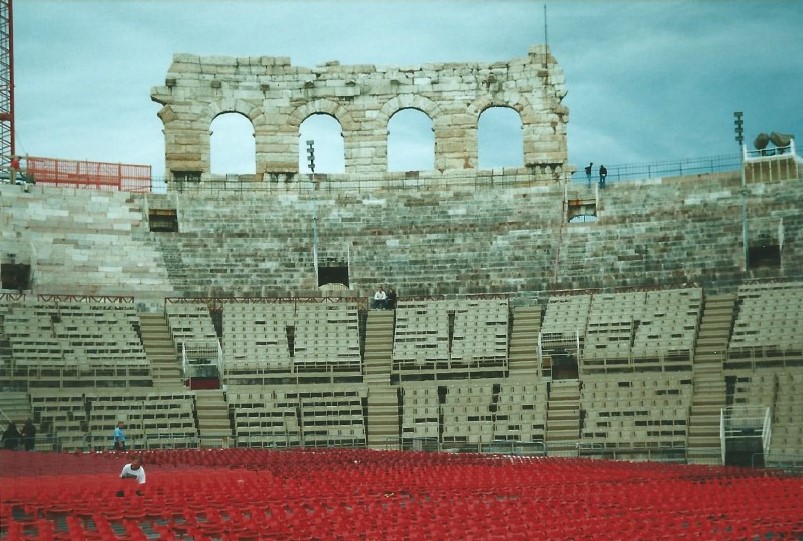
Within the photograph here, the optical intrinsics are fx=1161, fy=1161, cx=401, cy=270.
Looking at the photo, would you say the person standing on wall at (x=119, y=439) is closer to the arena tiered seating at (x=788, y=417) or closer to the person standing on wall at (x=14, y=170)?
the person standing on wall at (x=14, y=170)

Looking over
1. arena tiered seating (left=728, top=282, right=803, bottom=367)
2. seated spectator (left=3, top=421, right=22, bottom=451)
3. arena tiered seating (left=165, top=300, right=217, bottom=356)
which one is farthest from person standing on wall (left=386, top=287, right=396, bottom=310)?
seated spectator (left=3, top=421, right=22, bottom=451)

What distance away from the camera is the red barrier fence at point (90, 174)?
48.4 m

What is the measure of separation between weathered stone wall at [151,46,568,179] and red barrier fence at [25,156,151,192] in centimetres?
253

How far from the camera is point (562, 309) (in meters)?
42.9

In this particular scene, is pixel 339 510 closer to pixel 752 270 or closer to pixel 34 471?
pixel 34 471

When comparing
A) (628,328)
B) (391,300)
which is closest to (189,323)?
(391,300)

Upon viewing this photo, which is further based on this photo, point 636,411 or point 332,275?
point 332,275

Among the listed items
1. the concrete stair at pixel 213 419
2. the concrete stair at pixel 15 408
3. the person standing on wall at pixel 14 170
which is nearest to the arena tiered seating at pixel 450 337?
the concrete stair at pixel 213 419

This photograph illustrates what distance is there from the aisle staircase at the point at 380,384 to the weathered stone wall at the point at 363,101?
9951mm

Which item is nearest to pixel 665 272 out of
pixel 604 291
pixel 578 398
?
pixel 604 291

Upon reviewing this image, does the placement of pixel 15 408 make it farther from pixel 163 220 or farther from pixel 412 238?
pixel 412 238

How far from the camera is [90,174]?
49156mm

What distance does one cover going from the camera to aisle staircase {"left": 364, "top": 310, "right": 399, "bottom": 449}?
126 ft

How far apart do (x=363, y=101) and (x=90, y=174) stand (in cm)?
1228
